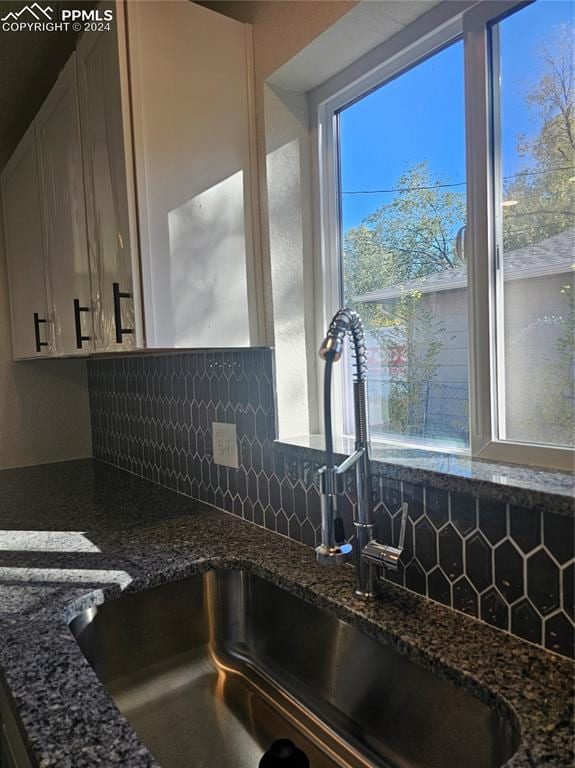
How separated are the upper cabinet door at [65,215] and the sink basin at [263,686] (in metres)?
0.72

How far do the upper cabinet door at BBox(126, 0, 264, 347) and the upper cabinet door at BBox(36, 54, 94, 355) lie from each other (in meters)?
0.30

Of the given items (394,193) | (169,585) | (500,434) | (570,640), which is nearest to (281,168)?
(394,193)

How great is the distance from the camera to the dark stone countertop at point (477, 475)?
737 millimetres

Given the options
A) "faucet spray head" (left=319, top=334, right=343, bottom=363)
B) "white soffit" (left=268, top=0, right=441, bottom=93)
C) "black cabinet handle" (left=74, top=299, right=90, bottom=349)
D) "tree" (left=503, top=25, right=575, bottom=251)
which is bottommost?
"faucet spray head" (left=319, top=334, right=343, bottom=363)

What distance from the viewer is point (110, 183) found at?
1.20 meters

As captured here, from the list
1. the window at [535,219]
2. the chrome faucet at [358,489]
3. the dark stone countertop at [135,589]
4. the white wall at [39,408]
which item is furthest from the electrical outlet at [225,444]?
the white wall at [39,408]

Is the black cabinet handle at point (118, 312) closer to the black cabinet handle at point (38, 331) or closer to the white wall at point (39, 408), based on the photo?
the black cabinet handle at point (38, 331)

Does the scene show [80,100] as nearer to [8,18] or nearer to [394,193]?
[8,18]

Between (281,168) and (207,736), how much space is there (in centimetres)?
118

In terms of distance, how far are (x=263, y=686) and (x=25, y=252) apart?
171 centimetres

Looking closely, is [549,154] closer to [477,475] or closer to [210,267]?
[477,475]

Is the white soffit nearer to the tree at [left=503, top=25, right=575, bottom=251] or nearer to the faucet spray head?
the tree at [left=503, top=25, right=575, bottom=251]

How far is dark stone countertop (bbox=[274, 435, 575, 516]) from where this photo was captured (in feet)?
2.42

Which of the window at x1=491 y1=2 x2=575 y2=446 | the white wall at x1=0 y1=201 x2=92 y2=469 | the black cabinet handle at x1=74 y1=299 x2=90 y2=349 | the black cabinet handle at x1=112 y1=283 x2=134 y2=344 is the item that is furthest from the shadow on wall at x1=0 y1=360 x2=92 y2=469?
the window at x1=491 y1=2 x2=575 y2=446
